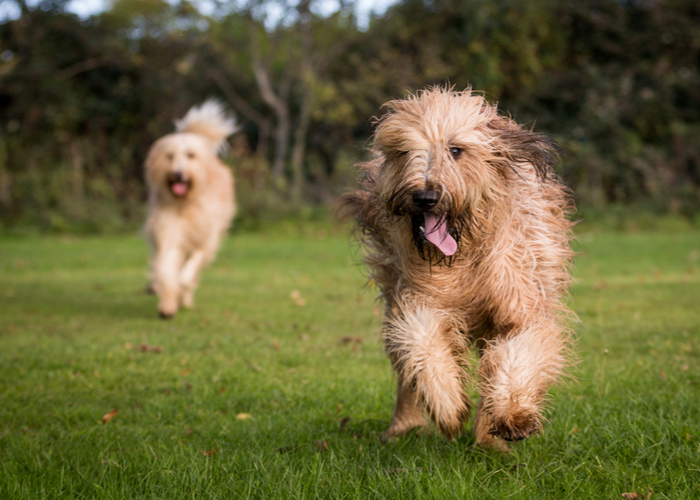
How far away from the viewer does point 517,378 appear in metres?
2.84

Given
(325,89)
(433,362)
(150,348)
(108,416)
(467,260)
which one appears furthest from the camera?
(325,89)

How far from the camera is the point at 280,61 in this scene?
983 inches

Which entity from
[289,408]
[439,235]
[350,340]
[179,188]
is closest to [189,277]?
[179,188]

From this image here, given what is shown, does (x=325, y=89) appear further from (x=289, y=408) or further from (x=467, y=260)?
(x=467, y=260)

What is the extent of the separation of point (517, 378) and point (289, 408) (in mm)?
1610

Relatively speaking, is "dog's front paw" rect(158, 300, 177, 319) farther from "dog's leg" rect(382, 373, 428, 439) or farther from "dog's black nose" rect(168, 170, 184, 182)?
"dog's leg" rect(382, 373, 428, 439)

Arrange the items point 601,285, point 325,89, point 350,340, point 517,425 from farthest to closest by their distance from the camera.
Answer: point 325,89 < point 601,285 < point 350,340 < point 517,425

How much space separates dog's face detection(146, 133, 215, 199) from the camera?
8.07 meters

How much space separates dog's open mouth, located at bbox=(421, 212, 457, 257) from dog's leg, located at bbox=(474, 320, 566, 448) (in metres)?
0.49

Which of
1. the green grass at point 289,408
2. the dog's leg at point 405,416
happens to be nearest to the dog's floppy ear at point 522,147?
the green grass at point 289,408

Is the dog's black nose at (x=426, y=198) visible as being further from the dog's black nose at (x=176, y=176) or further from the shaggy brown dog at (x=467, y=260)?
the dog's black nose at (x=176, y=176)

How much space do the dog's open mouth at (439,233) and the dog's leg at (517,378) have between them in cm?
49

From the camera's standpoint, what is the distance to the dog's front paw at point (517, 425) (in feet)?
8.96

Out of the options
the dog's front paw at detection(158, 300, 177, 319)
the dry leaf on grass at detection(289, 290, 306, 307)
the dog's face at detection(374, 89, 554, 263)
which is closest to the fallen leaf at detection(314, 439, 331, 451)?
the dog's face at detection(374, 89, 554, 263)
